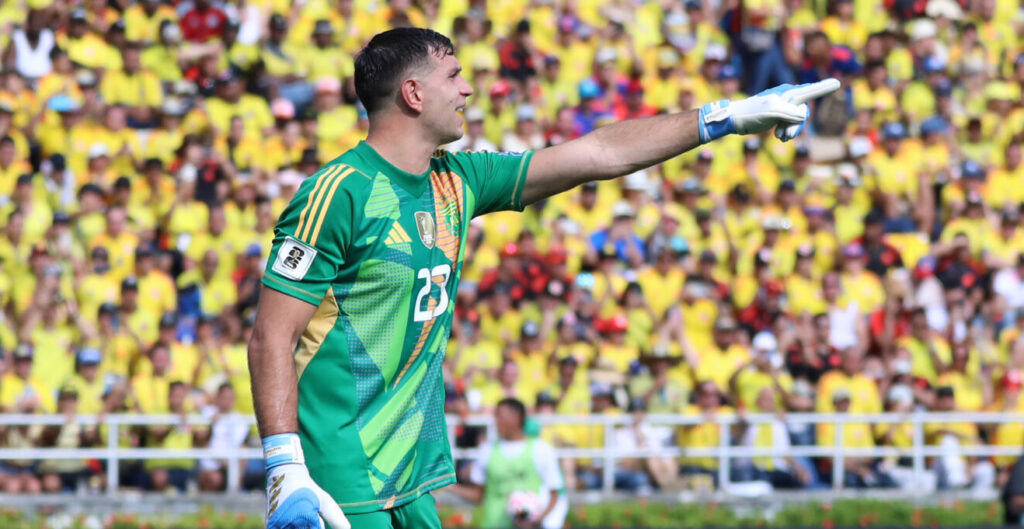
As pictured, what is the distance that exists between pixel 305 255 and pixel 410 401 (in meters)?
0.63

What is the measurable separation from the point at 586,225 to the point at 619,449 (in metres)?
2.80

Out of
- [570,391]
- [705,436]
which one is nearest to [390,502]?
[570,391]

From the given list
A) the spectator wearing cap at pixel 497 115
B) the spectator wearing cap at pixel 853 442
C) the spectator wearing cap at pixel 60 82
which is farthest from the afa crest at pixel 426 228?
the spectator wearing cap at pixel 60 82

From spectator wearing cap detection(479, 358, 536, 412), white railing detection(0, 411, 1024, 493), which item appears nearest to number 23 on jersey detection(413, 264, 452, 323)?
white railing detection(0, 411, 1024, 493)

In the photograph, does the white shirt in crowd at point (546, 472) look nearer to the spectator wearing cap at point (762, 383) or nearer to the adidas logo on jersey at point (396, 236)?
the spectator wearing cap at point (762, 383)

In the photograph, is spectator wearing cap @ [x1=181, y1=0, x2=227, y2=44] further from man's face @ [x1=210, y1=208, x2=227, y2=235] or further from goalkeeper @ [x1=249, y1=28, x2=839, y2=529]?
goalkeeper @ [x1=249, y1=28, x2=839, y2=529]

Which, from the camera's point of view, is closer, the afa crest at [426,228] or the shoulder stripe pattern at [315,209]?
the shoulder stripe pattern at [315,209]

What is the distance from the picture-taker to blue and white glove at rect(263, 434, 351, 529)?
4270 mm

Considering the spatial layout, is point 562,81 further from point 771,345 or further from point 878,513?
point 878,513

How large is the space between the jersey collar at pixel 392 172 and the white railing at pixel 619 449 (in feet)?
26.4

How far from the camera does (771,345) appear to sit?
13977mm

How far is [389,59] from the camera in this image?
4.73 m

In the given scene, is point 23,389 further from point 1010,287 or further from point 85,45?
point 1010,287

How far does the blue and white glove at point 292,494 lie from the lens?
4270 mm
